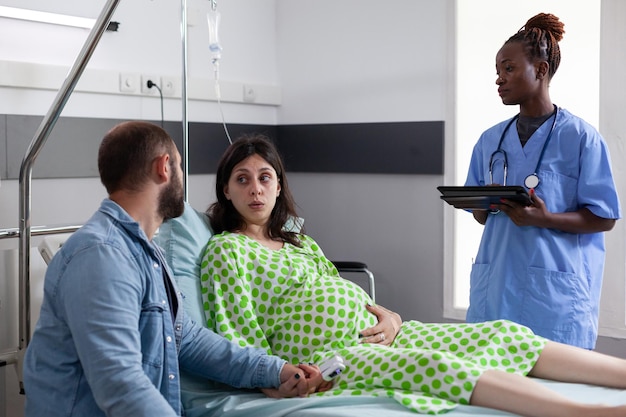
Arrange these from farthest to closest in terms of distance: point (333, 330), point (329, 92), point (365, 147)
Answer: point (329, 92) < point (365, 147) < point (333, 330)

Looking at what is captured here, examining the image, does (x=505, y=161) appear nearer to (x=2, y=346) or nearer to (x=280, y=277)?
(x=280, y=277)

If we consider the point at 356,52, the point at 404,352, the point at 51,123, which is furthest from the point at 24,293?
the point at 356,52

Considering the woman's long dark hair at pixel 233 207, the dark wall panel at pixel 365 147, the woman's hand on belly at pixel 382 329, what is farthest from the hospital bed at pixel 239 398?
the dark wall panel at pixel 365 147

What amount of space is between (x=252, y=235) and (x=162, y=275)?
715 mm

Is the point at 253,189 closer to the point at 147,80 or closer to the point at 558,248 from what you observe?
the point at 558,248

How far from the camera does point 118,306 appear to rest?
62.4 inches

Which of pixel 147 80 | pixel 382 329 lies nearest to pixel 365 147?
pixel 147 80

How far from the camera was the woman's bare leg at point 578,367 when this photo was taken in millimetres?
2006

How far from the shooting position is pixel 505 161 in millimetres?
2586

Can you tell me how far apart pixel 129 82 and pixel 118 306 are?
1.97 m

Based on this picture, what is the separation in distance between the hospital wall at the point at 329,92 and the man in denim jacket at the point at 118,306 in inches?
57.9

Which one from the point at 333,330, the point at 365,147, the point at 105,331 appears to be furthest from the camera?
the point at 365,147

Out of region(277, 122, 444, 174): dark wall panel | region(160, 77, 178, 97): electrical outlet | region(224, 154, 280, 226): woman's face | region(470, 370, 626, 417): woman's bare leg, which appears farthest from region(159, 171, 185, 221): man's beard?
region(277, 122, 444, 174): dark wall panel

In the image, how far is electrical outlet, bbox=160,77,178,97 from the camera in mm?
3536
